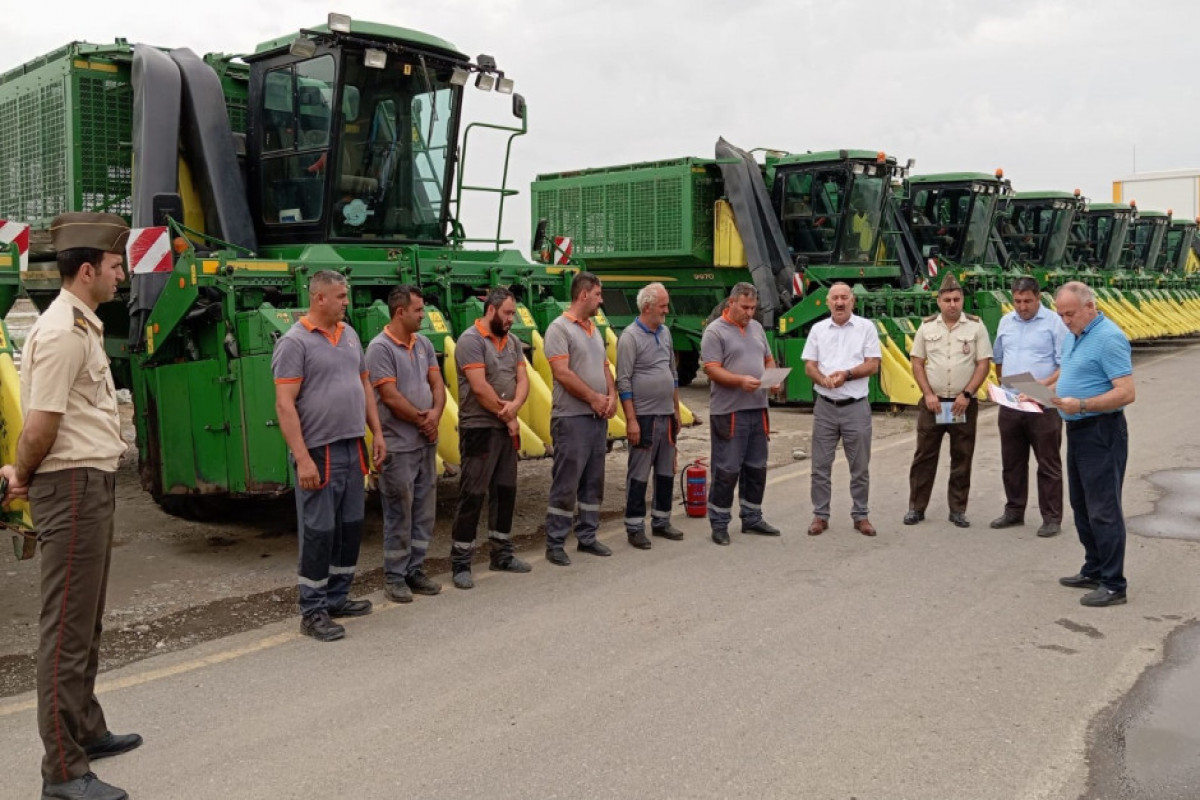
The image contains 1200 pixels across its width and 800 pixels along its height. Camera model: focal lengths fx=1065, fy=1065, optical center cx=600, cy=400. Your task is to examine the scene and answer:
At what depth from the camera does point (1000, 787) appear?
144 inches

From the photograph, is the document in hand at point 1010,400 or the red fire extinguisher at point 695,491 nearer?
the document in hand at point 1010,400

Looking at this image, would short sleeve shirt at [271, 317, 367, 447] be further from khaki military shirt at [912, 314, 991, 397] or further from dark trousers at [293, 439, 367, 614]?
khaki military shirt at [912, 314, 991, 397]

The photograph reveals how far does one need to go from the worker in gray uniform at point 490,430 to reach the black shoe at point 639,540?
2.99ft

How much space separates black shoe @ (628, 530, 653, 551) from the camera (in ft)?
23.8

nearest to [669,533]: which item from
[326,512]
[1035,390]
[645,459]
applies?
[645,459]

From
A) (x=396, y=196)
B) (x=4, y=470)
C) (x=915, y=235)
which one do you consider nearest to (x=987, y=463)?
(x=396, y=196)

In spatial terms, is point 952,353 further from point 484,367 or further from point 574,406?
point 484,367

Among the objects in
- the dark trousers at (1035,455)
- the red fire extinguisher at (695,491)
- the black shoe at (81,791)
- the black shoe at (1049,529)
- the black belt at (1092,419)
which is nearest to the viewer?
the black shoe at (81,791)

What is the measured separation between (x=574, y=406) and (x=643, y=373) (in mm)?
683

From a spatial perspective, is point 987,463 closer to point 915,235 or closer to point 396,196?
point 396,196

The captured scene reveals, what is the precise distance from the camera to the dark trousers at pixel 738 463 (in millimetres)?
7449

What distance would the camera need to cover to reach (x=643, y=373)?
7.39m

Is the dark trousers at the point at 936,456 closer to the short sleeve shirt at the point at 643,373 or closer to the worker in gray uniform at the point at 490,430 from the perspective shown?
the short sleeve shirt at the point at 643,373

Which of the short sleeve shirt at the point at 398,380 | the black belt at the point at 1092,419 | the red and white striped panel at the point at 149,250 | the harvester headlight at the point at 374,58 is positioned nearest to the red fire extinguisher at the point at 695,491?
the short sleeve shirt at the point at 398,380
